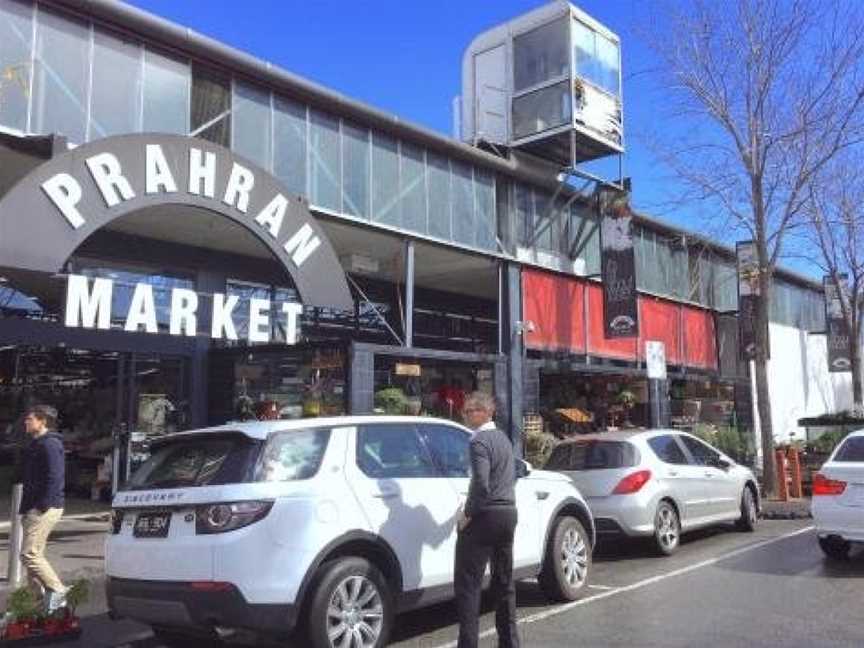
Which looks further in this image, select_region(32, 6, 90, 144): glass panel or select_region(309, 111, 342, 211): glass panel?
select_region(309, 111, 342, 211): glass panel

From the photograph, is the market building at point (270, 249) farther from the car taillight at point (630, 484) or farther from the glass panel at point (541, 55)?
the car taillight at point (630, 484)

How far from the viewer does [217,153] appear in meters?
12.2

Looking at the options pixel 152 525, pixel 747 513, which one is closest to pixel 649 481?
pixel 747 513

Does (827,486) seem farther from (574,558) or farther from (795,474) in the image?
(795,474)

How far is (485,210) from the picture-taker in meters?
18.9

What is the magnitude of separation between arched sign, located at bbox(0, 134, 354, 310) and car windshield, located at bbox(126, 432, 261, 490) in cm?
435

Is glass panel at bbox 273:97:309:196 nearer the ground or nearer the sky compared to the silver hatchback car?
nearer the sky

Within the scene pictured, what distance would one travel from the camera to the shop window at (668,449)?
11.8 m

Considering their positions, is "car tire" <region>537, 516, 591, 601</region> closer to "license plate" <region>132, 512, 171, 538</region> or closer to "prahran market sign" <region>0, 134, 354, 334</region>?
"license plate" <region>132, 512, 171, 538</region>

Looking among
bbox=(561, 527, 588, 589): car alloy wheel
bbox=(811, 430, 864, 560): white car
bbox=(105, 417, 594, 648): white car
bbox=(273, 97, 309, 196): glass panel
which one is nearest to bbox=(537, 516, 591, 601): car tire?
bbox=(561, 527, 588, 589): car alloy wheel

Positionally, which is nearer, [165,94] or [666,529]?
[666,529]

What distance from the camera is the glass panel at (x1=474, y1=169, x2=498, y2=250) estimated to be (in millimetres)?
18703

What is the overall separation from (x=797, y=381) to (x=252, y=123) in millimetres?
25447

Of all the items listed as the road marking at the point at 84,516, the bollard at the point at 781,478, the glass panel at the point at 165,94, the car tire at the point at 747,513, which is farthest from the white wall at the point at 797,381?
the glass panel at the point at 165,94
